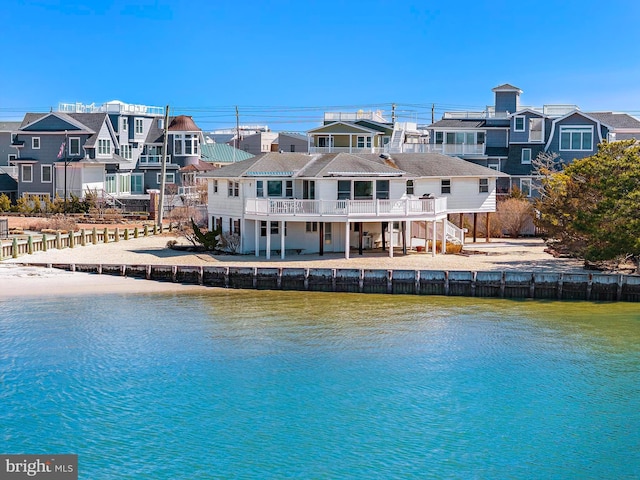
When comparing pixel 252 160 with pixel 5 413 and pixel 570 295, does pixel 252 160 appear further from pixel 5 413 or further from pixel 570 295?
pixel 5 413

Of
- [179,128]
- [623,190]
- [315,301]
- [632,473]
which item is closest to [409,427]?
[632,473]

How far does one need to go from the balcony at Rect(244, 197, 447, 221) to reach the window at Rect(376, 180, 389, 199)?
177 cm

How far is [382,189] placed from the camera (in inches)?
1912

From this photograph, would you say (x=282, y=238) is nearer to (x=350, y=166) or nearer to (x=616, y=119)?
(x=350, y=166)

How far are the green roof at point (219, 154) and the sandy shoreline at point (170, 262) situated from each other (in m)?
35.0

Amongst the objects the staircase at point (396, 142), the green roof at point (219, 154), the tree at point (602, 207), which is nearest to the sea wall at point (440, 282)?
the tree at point (602, 207)

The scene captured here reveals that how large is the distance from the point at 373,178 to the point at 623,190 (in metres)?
12.5

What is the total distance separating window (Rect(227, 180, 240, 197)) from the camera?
49.9 metres

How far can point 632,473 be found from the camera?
21531mm

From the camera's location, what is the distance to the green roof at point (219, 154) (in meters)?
87.0

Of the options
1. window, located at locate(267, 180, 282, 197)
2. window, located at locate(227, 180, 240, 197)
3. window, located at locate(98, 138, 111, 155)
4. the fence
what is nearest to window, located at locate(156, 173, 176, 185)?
window, located at locate(98, 138, 111, 155)

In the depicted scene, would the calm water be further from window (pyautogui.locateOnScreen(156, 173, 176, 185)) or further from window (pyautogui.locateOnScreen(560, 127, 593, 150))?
window (pyautogui.locateOnScreen(156, 173, 176, 185))

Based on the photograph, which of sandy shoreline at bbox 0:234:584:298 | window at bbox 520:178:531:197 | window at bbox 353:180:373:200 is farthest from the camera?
window at bbox 520:178:531:197

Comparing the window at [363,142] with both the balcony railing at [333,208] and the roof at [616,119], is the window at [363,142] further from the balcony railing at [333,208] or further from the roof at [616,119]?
the roof at [616,119]
